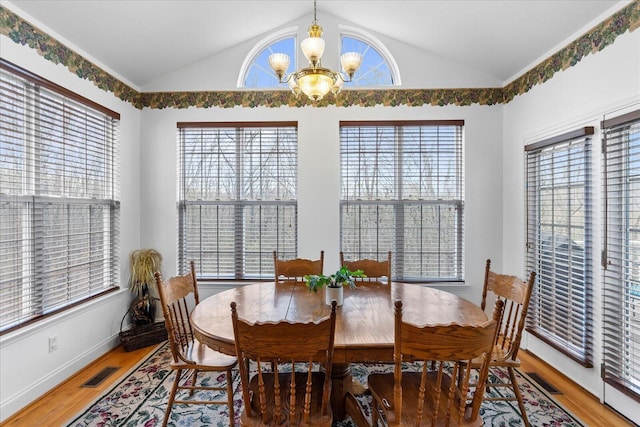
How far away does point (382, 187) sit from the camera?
3719mm

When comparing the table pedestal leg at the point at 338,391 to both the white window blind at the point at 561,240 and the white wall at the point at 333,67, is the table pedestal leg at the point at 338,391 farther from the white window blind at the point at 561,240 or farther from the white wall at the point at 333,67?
the white wall at the point at 333,67

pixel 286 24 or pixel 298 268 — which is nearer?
pixel 298 268

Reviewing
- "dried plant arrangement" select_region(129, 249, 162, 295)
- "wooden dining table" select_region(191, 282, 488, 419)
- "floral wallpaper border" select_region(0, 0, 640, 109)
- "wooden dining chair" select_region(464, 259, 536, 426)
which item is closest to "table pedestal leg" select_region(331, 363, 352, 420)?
"wooden dining table" select_region(191, 282, 488, 419)

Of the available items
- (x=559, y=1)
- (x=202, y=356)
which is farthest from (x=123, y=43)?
(x=559, y=1)

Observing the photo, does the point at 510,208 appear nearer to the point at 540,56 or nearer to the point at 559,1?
→ the point at 540,56

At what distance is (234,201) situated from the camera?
375 cm

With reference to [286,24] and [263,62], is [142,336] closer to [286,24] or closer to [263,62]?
[263,62]

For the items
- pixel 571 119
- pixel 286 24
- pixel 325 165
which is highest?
pixel 286 24

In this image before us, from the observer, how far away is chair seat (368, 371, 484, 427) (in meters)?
1.49

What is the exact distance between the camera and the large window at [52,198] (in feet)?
7.59

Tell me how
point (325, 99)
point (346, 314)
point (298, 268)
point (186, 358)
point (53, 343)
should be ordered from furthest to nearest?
point (325, 99) < point (298, 268) < point (53, 343) < point (186, 358) < point (346, 314)

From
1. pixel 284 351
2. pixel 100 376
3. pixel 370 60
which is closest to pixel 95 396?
pixel 100 376

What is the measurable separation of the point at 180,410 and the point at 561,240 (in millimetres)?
3237

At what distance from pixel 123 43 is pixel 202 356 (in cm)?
276
